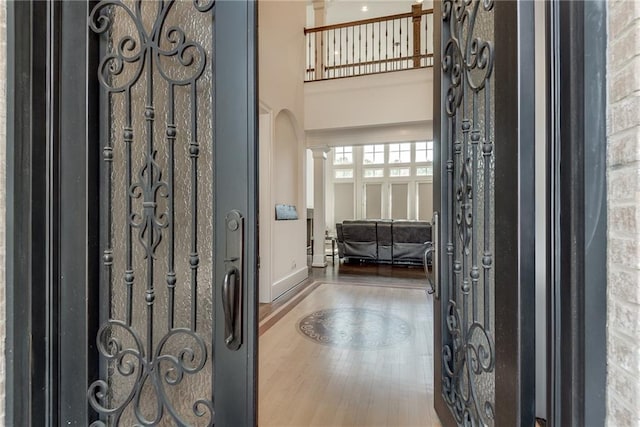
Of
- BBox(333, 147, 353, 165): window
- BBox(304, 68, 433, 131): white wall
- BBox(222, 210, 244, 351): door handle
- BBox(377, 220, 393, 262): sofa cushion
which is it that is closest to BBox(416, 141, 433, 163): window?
BBox(333, 147, 353, 165): window

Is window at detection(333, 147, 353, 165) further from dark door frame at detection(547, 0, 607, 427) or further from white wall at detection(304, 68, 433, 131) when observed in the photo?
dark door frame at detection(547, 0, 607, 427)

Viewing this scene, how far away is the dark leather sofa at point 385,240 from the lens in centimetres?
591

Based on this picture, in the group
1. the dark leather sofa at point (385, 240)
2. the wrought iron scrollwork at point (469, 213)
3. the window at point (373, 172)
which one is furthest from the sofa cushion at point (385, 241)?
the wrought iron scrollwork at point (469, 213)

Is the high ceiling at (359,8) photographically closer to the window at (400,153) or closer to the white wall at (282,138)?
the window at (400,153)

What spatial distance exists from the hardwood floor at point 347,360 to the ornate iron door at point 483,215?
425mm

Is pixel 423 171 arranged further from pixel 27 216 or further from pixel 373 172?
pixel 27 216

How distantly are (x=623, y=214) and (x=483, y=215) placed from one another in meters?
0.40

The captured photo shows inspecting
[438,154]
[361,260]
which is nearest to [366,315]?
[438,154]

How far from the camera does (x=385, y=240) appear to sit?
20.2 feet

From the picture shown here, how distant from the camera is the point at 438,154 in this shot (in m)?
1.39

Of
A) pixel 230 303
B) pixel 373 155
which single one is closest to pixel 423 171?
pixel 373 155

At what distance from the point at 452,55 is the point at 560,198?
787 mm

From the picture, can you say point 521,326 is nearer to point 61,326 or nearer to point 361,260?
point 61,326

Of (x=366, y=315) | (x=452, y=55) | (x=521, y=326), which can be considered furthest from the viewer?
(x=366, y=315)
